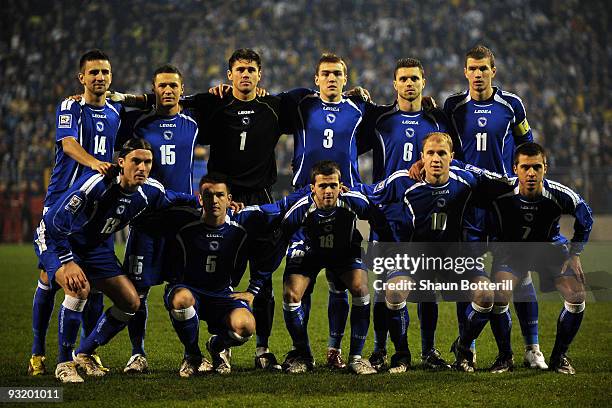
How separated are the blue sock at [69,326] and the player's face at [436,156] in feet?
7.52

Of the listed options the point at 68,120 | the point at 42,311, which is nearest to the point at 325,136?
the point at 68,120

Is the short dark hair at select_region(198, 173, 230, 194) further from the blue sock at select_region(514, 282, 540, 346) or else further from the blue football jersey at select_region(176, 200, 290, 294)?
the blue sock at select_region(514, 282, 540, 346)

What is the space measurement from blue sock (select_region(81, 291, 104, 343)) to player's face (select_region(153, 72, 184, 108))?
54.6 inches

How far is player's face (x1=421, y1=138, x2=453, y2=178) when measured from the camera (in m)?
5.55

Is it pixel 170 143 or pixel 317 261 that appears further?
pixel 170 143

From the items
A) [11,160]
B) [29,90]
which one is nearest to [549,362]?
[11,160]

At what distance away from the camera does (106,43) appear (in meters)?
20.4

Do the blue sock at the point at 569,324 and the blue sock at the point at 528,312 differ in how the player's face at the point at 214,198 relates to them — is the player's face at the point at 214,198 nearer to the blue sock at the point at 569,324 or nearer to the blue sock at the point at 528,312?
the blue sock at the point at 528,312

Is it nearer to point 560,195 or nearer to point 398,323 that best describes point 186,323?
point 398,323

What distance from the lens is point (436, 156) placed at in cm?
556

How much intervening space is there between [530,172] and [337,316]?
5.14 feet

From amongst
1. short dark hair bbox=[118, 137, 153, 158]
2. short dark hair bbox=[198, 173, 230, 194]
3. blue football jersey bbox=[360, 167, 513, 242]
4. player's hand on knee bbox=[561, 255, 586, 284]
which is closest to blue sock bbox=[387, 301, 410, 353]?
blue football jersey bbox=[360, 167, 513, 242]

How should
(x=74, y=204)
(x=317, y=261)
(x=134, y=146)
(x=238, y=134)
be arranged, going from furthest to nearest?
(x=238, y=134) < (x=317, y=261) < (x=134, y=146) < (x=74, y=204)

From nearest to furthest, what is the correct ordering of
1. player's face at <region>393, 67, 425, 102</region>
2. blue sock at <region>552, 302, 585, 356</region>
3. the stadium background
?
blue sock at <region>552, 302, 585, 356</region>, player's face at <region>393, 67, 425, 102</region>, the stadium background
